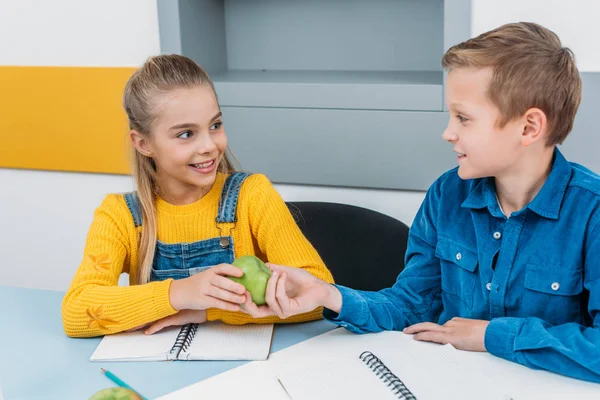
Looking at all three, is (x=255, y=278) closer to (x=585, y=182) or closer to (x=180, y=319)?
(x=180, y=319)

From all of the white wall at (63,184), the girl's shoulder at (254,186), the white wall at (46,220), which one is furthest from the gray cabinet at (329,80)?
the girl's shoulder at (254,186)

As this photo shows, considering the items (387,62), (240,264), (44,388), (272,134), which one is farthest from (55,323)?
(387,62)

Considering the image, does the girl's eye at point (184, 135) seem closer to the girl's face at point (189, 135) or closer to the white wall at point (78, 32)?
→ the girl's face at point (189, 135)

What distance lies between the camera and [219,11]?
2.47 m

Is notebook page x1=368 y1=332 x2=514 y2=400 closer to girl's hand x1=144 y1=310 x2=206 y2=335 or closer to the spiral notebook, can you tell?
the spiral notebook

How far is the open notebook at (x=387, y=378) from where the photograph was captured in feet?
3.25

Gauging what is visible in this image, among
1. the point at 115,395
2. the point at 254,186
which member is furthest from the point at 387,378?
the point at 254,186

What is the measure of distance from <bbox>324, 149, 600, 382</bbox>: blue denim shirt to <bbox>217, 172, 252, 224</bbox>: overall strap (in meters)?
0.36

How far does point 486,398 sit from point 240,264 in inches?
17.4

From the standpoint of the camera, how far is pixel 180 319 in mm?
1268

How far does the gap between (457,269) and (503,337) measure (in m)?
0.25

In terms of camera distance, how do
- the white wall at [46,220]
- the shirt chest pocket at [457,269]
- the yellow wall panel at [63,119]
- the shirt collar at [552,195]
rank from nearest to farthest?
the shirt collar at [552,195]
the shirt chest pocket at [457,269]
the yellow wall panel at [63,119]
the white wall at [46,220]

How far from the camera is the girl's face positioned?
1448 mm

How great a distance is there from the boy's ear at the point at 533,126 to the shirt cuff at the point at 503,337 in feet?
1.01
